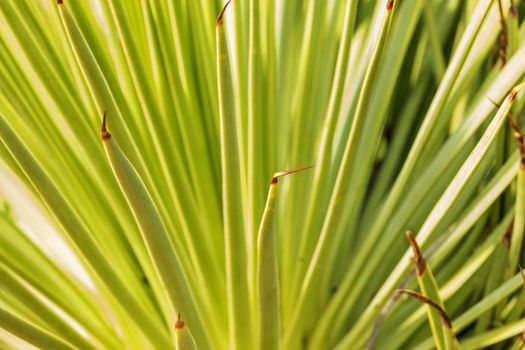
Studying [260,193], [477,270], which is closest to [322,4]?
[260,193]

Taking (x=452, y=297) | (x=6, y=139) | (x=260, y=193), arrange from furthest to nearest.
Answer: (x=452, y=297) < (x=260, y=193) < (x=6, y=139)

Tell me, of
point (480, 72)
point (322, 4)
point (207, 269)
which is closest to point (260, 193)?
point (207, 269)

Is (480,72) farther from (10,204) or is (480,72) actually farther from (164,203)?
(10,204)

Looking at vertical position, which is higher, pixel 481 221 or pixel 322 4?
pixel 322 4

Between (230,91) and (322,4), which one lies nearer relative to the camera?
(230,91)

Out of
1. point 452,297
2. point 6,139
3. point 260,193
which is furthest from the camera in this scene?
point 452,297

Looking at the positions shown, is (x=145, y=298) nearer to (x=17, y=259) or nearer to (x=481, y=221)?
(x=17, y=259)
